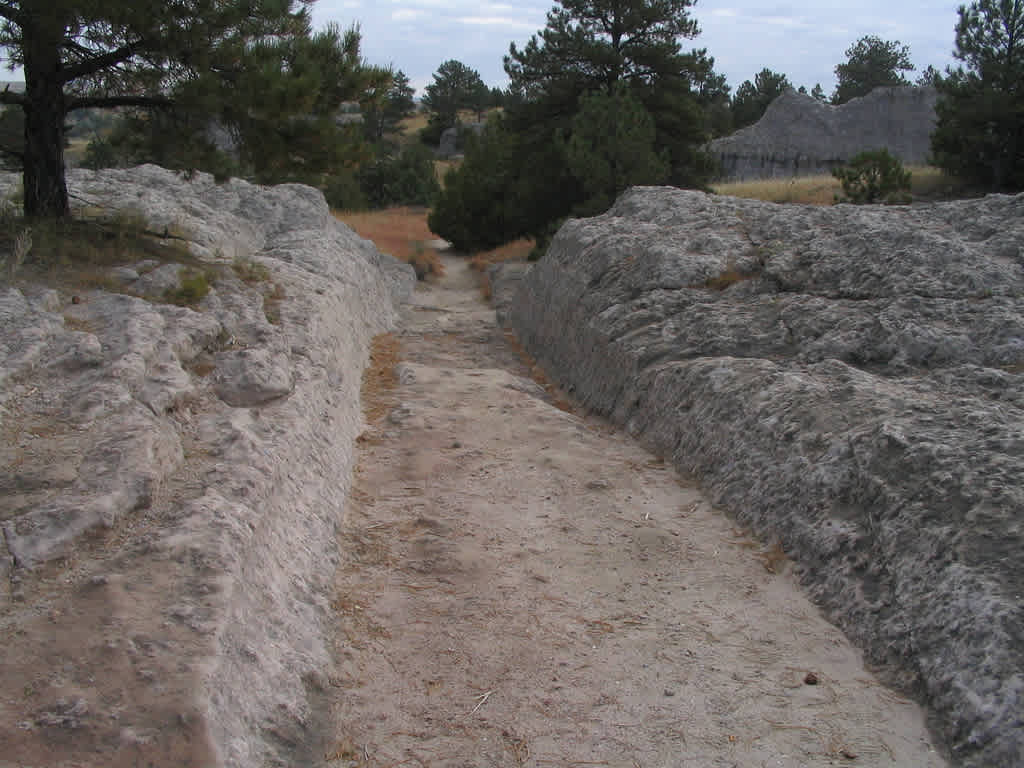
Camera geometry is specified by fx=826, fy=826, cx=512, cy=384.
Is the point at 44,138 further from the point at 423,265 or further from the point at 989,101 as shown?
the point at 989,101

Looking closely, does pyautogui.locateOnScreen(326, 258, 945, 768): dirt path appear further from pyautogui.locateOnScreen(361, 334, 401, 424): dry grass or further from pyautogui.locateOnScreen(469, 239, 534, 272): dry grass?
pyautogui.locateOnScreen(469, 239, 534, 272): dry grass

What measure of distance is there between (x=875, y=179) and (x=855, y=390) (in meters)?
15.6

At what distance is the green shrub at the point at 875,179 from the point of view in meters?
18.5

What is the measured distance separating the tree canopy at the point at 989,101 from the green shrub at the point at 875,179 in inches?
129

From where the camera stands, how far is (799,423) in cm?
507

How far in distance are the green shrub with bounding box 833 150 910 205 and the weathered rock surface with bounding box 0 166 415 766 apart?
15.7 m

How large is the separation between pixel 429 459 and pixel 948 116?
2112 cm

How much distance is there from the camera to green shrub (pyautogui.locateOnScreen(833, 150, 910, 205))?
18.5 metres

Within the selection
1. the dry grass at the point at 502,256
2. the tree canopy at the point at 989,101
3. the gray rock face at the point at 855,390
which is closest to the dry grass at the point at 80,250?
the gray rock face at the point at 855,390

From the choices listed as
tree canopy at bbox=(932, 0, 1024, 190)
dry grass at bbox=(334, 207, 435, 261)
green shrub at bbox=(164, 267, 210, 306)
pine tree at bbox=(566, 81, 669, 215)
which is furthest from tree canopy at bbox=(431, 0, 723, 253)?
green shrub at bbox=(164, 267, 210, 306)

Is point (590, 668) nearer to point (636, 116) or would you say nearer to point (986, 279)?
point (986, 279)

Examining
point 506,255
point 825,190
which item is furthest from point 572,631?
point 825,190

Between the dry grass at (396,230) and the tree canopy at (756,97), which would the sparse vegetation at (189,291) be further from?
the tree canopy at (756,97)

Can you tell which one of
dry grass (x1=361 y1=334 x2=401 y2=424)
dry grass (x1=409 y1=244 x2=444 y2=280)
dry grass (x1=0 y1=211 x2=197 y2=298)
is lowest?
dry grass (x1=361 y1=334 x2=401 y2=424)
